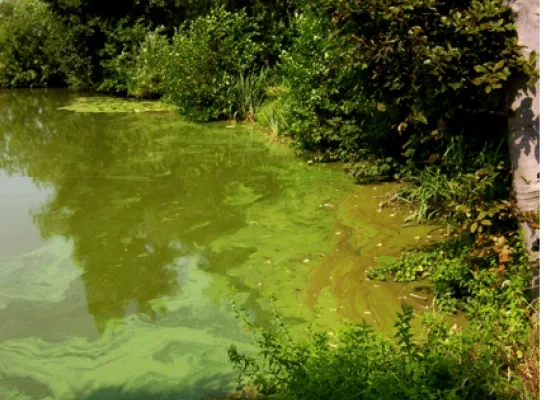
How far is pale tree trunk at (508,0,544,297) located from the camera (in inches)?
123

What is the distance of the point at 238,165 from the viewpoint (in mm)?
7719

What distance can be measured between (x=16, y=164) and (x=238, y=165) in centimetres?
346

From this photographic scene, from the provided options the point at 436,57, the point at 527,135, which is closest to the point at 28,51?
the point at 436,57

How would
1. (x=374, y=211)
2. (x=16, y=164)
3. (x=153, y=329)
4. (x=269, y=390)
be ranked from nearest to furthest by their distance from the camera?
(x=269, y=390) < (x=153, y=329) < (x=374, y=211) < (x=16, y=164)

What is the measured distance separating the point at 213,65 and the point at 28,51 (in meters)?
9.97

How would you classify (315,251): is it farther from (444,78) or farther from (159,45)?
(159,45)

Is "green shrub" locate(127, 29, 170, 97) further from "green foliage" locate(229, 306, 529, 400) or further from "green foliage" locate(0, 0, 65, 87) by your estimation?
"green foliage" locate(229, 306, 529, 400)

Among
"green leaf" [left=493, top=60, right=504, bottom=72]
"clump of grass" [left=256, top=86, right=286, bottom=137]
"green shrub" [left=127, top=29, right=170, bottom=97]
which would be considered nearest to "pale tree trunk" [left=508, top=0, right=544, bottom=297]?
"green leaf" [left=493, top=60, right=504, bottom=72]

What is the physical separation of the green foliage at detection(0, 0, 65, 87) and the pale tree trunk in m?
16.5

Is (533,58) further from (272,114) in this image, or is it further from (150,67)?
(150,67)

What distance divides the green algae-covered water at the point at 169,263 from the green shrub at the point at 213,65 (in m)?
2.33

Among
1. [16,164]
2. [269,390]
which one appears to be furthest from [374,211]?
Result: [16,164]

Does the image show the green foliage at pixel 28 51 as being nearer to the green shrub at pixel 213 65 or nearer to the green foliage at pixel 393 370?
the green shrub at pixel 213 65

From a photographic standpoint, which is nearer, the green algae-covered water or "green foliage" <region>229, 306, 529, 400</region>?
"green foliage" <region>229, 306, 529, 400</region>
